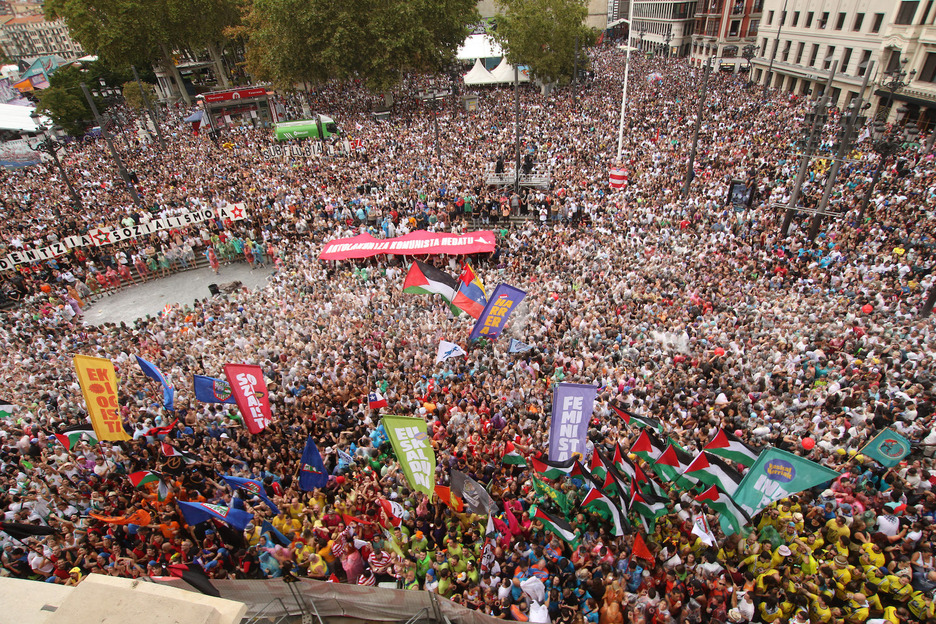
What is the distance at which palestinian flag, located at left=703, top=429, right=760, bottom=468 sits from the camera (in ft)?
23.8

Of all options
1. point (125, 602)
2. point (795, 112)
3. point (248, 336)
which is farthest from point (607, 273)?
point (795, 112)

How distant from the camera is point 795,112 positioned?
1113 inches

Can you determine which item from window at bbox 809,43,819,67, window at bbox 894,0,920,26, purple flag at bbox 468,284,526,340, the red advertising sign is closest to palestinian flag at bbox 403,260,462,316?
purple flag at bbox 468,284,526,340

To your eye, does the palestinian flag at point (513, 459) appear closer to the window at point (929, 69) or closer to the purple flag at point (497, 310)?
the purple flag at point (497, 310)

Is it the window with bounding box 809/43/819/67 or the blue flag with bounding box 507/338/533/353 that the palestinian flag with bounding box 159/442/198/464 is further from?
the window with bounding box 809/43/819/67

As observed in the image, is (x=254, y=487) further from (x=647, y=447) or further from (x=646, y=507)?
(x=647, y=447)

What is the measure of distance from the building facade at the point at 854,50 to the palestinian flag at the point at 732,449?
17793 mm

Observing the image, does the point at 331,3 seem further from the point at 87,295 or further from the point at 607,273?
the point at 607,273

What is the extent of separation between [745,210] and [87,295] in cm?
2561

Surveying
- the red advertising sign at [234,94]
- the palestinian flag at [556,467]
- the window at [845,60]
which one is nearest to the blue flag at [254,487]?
the palestinian flag at [556,467]

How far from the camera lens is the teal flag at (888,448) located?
7.37 m

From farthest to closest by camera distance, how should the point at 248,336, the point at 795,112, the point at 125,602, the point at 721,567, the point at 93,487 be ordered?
the point at 795,112 → the point at 248,336 → the point at 93,487 → the point at 721,567 → the point at 125,602

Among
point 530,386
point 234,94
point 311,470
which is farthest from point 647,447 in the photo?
point 234,94

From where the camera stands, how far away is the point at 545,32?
36438 mm
